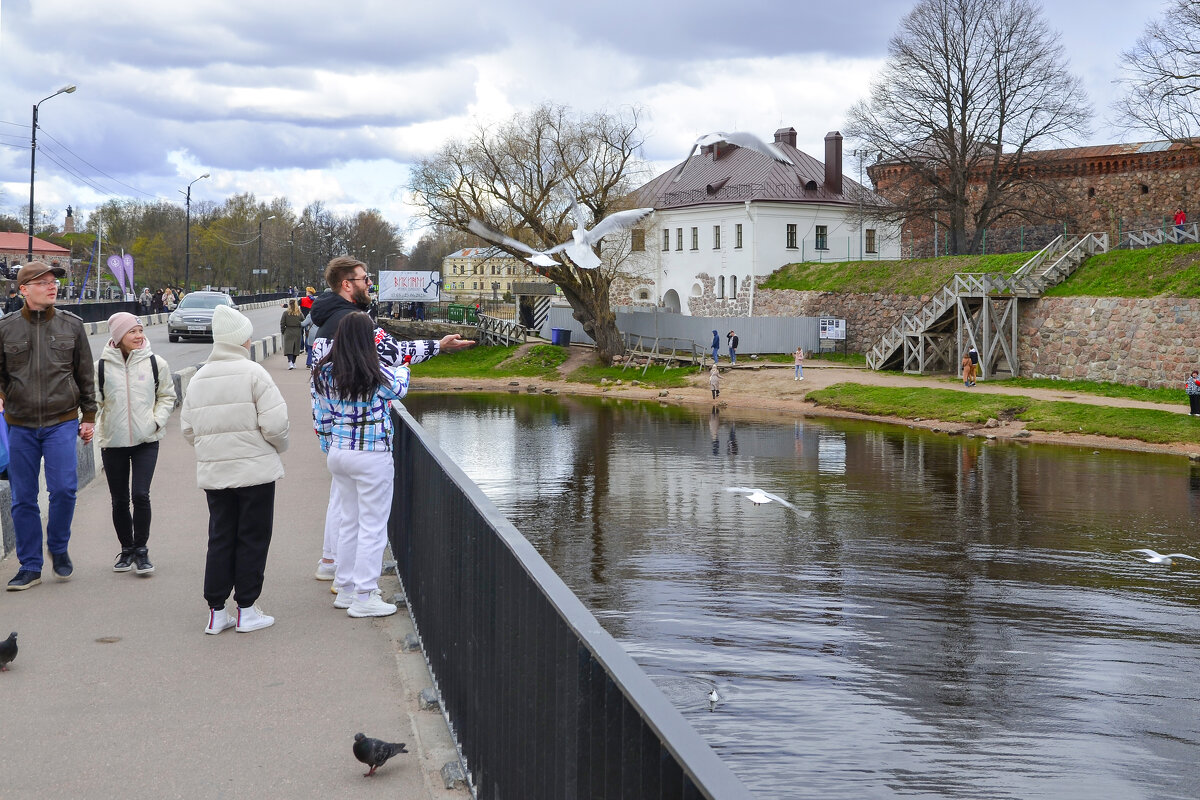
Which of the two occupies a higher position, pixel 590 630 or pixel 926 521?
pixel 590 630

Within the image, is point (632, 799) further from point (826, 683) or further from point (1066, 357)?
point (1066, 357)

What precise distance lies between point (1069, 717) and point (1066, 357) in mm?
33204

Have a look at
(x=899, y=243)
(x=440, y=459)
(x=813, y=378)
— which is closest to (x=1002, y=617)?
(x=440, y=459)

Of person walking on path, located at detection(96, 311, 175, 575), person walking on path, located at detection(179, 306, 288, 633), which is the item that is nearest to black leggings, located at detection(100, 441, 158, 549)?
person walking on path, located at detection(96, 311, 175, 575)

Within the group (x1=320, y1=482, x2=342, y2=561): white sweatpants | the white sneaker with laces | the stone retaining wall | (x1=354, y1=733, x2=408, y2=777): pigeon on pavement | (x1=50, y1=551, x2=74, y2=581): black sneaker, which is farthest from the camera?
the stone retaining wall

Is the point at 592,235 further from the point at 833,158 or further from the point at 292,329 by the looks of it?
the point at 833,158

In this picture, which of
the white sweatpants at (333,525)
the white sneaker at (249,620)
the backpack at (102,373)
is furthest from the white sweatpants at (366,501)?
the backpack at (102,373)

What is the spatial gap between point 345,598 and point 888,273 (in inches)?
1977

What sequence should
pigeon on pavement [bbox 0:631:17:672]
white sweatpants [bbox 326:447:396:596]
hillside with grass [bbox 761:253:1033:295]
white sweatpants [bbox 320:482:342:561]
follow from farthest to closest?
1. hillside with grass [bbox 761:253:1033:295]
2. white sweatpants [bbox 320:482:342:561]
3. white sweatpants [bbox 326:447:396:596]
4. pigeon on pavement [bbox 0:631:17:672]

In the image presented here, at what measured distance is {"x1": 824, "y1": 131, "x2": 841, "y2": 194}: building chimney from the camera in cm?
6769

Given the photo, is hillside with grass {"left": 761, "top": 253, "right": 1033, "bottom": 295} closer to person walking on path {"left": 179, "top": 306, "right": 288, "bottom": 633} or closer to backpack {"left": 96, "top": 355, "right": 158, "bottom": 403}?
backpack {"left": 96, "top": 355, "right": 158, "bottom": 403}

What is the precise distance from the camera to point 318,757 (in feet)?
15.8

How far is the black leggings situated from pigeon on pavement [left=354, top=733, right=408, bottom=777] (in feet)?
13.3

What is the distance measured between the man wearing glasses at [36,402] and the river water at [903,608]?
213 inches
